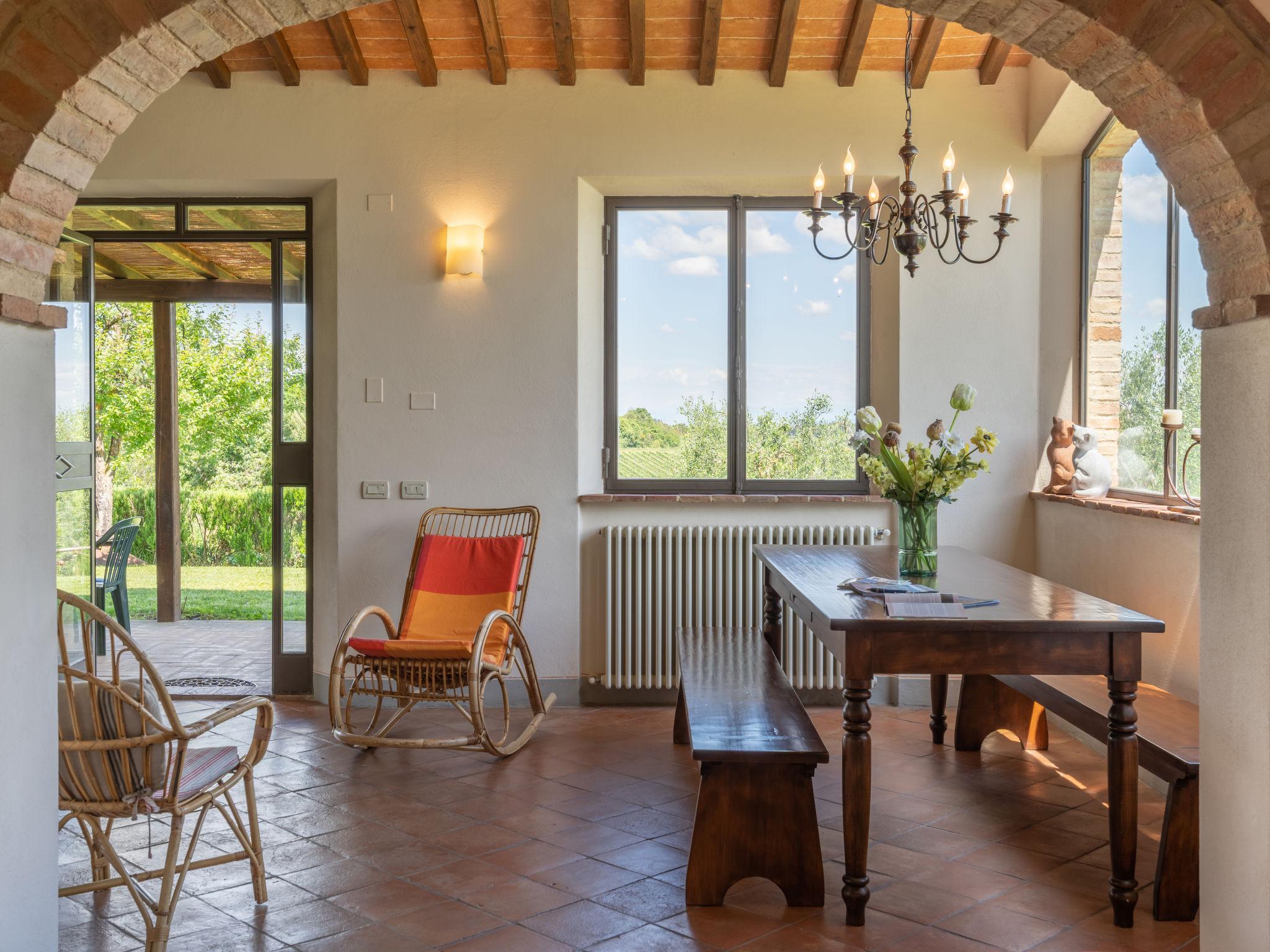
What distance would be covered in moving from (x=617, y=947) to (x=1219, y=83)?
2294 millimetres

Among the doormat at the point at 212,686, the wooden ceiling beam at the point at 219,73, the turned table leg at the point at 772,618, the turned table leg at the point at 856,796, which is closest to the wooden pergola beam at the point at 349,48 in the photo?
the wooden ceiling beam at the point at 219,73

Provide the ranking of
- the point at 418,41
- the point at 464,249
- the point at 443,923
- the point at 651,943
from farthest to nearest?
1. the point at 464,249
2. the point at 418,41
3. the point at 443,923
4. the point at 651,943

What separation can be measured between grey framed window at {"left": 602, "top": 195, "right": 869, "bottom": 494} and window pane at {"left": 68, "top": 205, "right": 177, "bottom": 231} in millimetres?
2237

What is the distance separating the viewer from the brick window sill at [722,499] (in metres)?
5.13

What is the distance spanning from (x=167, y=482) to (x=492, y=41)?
4725mm

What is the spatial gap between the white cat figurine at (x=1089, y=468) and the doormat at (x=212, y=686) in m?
4.17

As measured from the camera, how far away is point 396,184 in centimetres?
511

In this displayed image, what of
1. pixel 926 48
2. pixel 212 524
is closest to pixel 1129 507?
pixel 926 48

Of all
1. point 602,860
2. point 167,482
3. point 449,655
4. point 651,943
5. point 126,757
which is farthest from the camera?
point 167,482

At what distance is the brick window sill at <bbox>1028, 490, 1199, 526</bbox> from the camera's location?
3787mm

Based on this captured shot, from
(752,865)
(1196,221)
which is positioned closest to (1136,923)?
(752,865)

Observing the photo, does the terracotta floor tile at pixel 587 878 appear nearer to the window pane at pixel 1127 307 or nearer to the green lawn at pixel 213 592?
the window pane at pixel 1127 307

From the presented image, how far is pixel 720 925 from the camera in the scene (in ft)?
8.92

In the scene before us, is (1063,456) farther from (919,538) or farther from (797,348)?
(919,538)
